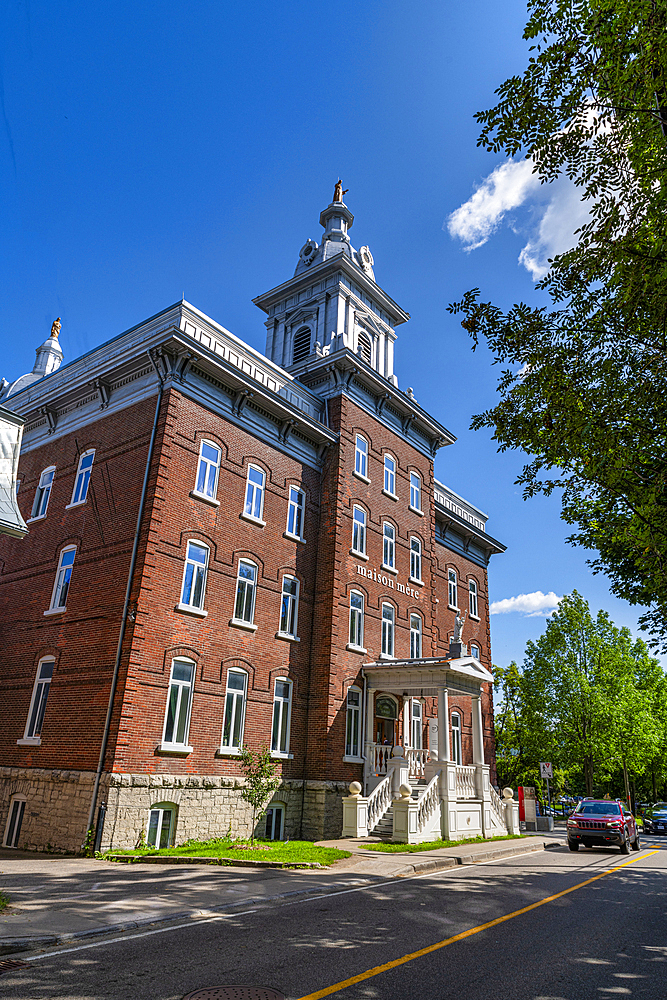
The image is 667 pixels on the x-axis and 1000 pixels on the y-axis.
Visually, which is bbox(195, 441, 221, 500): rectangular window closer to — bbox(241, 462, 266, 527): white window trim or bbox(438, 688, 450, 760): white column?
bbox(241, 462, 266, 527): white window trim

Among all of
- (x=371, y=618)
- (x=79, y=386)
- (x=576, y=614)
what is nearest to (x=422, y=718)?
(x=371, y=618)

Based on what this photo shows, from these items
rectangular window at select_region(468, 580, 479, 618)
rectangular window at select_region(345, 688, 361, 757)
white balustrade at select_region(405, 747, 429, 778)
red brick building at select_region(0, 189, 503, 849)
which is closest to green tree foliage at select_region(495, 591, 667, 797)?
rectangular window at select_region(468, 580, 479, 618)

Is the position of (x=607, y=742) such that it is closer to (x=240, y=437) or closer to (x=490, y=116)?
(x=240, y=437)

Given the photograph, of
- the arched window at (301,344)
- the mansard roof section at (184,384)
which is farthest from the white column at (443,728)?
the arched window at (301,344)

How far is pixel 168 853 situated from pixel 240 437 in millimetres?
11818

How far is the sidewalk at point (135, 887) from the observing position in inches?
322

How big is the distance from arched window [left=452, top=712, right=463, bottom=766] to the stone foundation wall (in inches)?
438

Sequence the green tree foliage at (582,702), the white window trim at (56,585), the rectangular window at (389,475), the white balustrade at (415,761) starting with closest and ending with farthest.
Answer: the white window trim at (56,585) → the white balustrade at (415,761) → the rectangular window at (389,475) → the green tree foliage at (582,702)

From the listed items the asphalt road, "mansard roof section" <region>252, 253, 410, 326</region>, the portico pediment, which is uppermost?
"mansard roof section" <region>252, 253, 410, 326</region>

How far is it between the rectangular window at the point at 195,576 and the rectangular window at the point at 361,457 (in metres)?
8.27

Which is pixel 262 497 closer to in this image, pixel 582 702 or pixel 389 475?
pixel 389 475

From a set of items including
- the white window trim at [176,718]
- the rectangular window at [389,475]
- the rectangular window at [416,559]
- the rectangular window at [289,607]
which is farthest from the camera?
the rectangular window at [416,559]

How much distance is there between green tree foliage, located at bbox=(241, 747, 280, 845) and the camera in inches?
754

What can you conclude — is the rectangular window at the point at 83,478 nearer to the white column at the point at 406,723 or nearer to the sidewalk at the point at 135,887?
the sidewalk at the point at 135,887
